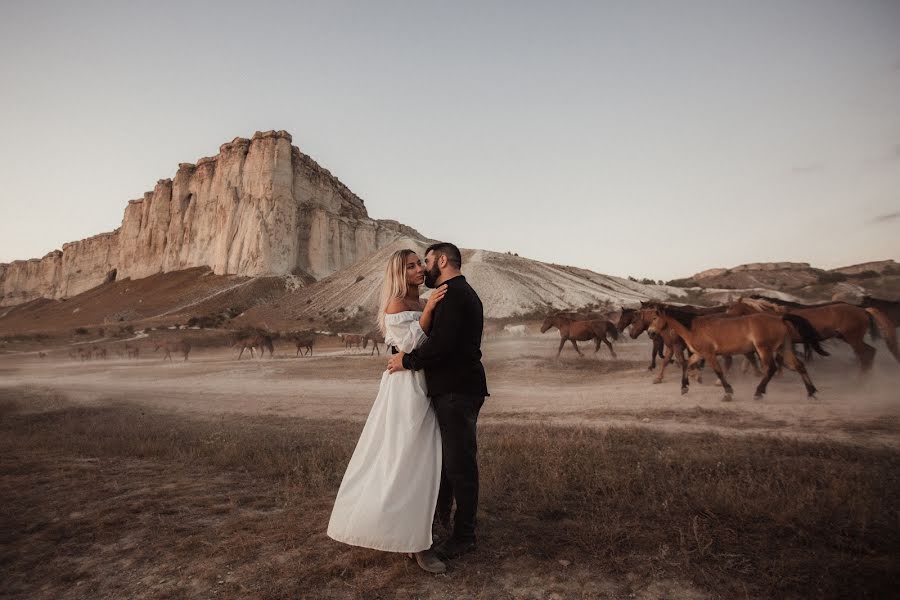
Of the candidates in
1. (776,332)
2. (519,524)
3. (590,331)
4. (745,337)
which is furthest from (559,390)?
(519,524)

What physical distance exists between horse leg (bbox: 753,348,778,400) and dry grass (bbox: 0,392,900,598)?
3.35 meters

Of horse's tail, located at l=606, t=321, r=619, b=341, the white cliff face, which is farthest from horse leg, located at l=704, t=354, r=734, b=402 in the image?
the white cliff face

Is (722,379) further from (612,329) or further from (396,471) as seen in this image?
(396,471)

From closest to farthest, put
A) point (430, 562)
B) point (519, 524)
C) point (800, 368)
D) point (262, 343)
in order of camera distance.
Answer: point (430, 562) → point (519, 524) → point (800, 368) → point (262, 343)

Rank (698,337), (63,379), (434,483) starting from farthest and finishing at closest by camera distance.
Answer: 1. (63,379)
2. (698,337)
3. (434,483)

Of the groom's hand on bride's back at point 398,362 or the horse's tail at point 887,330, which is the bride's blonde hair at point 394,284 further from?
the horse's tail at point 887,330

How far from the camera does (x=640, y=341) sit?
22.2 metres

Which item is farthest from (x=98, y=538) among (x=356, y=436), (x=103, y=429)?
(x=103, y=429)

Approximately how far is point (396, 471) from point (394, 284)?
1479 mm

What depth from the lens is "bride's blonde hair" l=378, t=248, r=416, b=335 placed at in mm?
3928

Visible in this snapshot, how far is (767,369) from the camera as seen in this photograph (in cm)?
988

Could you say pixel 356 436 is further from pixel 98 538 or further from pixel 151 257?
pixel 151 257

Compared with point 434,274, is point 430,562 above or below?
below

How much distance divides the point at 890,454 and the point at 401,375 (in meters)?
6.26
